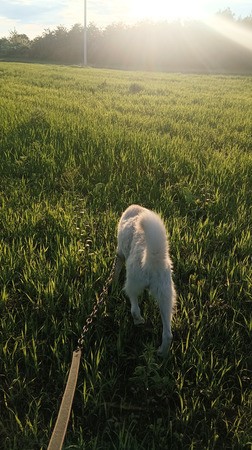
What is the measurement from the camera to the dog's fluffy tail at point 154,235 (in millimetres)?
1721

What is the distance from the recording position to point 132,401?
72.4 inches

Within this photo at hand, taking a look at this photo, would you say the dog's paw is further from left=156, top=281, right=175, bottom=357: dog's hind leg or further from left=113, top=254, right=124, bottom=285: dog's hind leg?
left=113, top=254, right=124, bottom=285: dog's hind leg

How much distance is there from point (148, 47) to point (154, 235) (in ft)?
177

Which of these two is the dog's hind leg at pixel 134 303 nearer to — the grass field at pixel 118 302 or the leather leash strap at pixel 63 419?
the grass field at pixel 118 302

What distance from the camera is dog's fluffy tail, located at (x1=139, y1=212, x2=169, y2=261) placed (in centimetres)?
172

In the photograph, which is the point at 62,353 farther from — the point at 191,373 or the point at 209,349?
the point at 209,349

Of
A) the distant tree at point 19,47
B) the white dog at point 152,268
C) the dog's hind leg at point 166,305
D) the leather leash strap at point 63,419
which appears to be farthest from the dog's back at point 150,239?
the distant tree at point 19,47

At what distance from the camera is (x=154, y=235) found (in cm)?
172

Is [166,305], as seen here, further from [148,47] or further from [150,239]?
[148,47]

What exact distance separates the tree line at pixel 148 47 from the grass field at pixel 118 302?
39970 mm

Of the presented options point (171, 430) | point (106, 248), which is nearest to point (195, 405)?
point (171, 430)

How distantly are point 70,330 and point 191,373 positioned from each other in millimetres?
777

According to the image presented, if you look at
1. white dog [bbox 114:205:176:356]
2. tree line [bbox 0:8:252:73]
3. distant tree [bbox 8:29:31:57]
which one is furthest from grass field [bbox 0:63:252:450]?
distant tree [bbox 8:29:31:57]

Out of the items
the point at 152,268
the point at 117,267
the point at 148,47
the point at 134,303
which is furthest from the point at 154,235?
the point at 148,47
